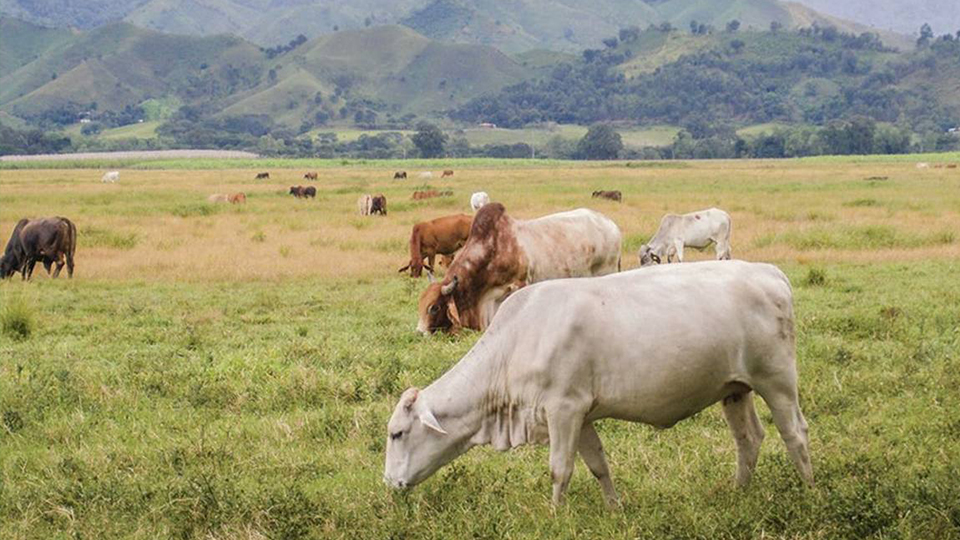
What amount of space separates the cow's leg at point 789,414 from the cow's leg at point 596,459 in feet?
3.71

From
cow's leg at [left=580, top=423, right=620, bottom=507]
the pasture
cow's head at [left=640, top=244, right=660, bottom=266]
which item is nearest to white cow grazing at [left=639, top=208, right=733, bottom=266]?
cow's head at [left=640, top=244, right=660, bottom=266]

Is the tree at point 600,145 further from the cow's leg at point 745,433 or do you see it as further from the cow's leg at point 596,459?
the cow's leg at point 596,459

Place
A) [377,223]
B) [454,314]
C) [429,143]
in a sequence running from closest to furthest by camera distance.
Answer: [454,314]
[377,223]
[429,143]

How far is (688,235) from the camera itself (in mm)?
23078

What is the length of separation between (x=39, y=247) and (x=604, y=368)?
63.0 feet

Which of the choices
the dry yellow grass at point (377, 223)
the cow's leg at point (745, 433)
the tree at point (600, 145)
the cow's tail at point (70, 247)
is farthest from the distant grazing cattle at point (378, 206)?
the tree at point (600, 145)

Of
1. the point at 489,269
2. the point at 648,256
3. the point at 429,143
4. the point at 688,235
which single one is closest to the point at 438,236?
the point at 648,256

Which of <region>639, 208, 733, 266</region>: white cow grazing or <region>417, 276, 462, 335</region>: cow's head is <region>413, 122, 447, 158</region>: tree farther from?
<region>417, 276, 462, 335</region>: cow's head

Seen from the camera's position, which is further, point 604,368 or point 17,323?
point 17,323

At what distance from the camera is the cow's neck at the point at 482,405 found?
257 inches

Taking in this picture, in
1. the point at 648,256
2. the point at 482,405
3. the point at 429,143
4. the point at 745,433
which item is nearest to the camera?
the point at 482,405

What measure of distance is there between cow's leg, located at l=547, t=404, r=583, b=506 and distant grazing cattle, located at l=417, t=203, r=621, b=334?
21.9 ft

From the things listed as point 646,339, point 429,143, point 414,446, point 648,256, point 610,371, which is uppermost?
point 646,339

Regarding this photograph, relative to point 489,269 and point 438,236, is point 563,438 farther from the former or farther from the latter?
point 438,236
